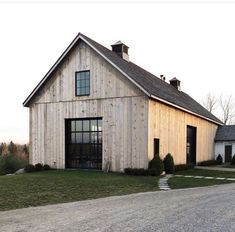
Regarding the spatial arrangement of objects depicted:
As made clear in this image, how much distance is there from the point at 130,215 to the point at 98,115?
12946 mm

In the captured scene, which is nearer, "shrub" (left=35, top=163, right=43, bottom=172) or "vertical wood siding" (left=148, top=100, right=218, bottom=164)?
"vertical wood siding" (left=148, top=100, right=218, bottom=164)

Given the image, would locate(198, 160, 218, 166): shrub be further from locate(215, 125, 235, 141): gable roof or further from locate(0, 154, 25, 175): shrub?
locate(0, 154, 25, 175): shrub

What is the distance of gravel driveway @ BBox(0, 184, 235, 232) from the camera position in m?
6.94

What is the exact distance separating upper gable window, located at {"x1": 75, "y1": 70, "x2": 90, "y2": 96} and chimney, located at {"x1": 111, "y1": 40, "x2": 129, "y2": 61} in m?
4.11

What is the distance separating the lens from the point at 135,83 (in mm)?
19125

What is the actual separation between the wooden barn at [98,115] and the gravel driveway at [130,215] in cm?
901

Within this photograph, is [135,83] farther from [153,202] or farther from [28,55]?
[153,202]

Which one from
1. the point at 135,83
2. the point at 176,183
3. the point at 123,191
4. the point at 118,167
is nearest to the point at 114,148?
the point at 118,167

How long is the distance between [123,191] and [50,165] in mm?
10740

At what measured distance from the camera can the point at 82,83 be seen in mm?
21453

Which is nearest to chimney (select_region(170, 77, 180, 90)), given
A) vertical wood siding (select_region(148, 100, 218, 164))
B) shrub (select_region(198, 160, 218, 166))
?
vertical wood siding (select_region(148, 100, 218, 164))

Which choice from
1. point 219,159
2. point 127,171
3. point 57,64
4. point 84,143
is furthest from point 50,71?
point 219,159

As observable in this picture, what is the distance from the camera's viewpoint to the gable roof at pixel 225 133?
1352 inches

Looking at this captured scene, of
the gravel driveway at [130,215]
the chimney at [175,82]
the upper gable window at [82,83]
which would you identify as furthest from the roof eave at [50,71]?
the chimney at [175,82]
